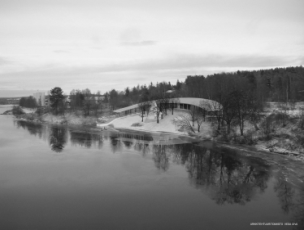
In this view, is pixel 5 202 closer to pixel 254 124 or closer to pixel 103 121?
pixel 254 124

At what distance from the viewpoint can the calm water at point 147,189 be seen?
12.6 meters

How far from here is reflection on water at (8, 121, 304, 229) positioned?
1516cm

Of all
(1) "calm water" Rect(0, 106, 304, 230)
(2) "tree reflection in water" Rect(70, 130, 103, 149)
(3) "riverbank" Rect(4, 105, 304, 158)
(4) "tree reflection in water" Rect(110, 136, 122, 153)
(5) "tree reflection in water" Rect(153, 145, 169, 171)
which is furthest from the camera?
(2) "tree reflection in water" Rect(70, 130, 103, 149)

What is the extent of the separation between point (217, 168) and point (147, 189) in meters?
7.68

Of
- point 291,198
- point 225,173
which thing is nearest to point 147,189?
point 225,173

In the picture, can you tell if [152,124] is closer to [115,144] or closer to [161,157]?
[115,144]

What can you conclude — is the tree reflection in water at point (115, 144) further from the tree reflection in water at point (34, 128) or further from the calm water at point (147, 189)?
the tree reflection in water at point (34, 128)

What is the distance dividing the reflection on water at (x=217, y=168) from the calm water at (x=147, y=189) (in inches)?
2.6

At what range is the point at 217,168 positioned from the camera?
21.3 meters

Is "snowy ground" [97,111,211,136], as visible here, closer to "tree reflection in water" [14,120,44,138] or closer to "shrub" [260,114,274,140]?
"shrub" [260,114,274,140]

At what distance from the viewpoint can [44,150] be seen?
2823 cm

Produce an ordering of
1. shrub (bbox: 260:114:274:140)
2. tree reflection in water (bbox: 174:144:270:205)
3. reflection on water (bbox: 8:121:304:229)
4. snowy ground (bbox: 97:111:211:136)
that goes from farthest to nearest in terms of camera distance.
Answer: snowy ground (bbox: 97:111:211:136)
shrub (bbox: 260:114:274:140)
tree reflection in water (bbox: 174:144:270:205)
reflection on water (bbox: 8:121:304:229)

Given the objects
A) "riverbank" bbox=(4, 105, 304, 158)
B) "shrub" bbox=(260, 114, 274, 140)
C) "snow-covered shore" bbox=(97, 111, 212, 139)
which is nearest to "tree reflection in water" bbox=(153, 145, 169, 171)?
"riverbank" bbox=(4, 105, 304, 158)

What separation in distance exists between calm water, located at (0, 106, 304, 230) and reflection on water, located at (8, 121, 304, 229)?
7 centimetres
